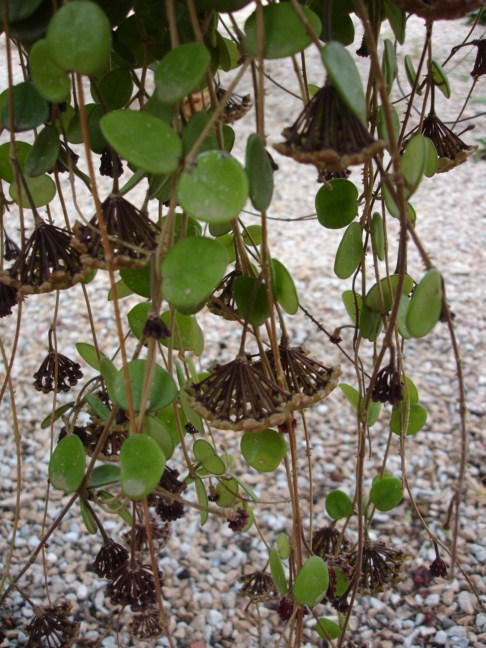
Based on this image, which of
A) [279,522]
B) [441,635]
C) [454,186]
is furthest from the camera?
[454,186]

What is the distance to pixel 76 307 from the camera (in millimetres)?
2355

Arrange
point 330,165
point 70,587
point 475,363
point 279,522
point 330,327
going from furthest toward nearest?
point 330,327, point 475,363, point 279,522, point 70,587, point 330,165

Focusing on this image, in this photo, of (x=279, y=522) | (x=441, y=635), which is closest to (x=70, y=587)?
(x=279, y=522)

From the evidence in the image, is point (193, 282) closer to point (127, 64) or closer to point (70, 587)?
point (127, 64)

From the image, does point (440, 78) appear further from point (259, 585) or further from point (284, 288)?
point (259, 585)

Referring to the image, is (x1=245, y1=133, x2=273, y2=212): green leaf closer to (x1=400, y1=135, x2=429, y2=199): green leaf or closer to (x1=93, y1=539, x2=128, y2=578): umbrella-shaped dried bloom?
(x1=400, y1=135, x2=429, y2=199): green leaf

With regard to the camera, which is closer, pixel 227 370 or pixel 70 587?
pixel 227 370

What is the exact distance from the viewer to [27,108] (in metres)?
0.58

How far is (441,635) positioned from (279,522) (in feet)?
1.40

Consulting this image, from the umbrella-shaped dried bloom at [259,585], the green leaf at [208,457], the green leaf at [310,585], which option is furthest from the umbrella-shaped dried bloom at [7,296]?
the umbrella-shaped dried bloom at [259,585]

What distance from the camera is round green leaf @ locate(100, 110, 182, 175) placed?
16.4 inches

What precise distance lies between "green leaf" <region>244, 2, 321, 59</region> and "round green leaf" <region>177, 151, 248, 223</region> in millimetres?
80

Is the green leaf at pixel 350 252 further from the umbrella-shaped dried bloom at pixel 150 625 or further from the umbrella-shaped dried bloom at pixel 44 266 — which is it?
the umbrella-shaped dried bloom at pixel 150 625

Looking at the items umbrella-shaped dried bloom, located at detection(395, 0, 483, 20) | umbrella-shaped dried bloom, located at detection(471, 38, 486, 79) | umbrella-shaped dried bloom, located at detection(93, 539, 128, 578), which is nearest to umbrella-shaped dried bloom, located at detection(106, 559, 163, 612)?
umbrella-shaped dried bloom, located at detection(93, 539, 128, 578)
